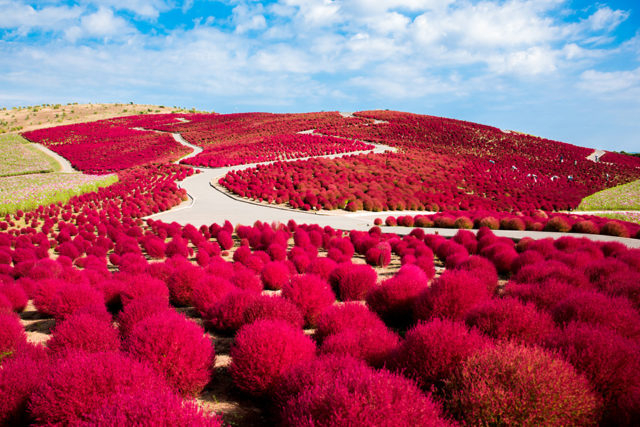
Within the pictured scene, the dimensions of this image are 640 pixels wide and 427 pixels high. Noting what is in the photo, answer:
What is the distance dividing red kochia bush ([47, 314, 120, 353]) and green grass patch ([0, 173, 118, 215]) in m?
22.3

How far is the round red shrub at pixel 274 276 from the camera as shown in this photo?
7.90 meters

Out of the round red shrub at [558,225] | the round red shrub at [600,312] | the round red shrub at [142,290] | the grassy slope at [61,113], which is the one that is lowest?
the round red shrub at [142,290]

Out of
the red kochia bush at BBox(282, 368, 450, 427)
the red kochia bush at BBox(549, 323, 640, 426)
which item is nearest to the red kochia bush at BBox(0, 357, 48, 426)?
the red kochia bush at BBox(282, 368, 450, 427)

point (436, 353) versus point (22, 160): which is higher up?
point (436, 353)

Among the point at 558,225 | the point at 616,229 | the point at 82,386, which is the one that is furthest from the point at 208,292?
the point at 616,229

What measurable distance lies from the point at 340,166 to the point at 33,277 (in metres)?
25.7

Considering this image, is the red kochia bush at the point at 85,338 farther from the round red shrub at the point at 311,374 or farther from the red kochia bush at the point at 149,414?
the round red shrub at the point at 311,374

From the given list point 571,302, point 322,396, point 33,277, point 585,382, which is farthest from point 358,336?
point 33,277

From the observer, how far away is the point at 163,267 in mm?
7758

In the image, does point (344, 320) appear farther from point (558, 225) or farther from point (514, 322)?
point (558, 225)

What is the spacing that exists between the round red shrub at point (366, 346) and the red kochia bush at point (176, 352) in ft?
4.14

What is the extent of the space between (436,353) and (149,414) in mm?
2284

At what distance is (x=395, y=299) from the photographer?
18.9 ft

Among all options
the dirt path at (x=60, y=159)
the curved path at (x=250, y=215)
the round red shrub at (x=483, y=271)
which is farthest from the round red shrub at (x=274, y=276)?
the dirt path at (x=60, y=159)
